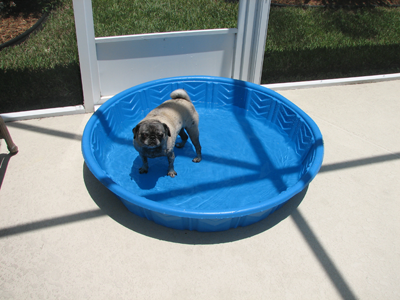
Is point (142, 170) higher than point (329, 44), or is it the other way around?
point (329, 44)

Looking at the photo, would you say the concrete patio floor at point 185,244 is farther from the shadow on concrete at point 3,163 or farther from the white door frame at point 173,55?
the white door frame at point 173,55

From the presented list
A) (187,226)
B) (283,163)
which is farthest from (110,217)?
(283,163)

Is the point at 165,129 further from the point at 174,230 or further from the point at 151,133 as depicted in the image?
the point at 174,230

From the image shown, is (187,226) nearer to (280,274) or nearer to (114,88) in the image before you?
(280,274)

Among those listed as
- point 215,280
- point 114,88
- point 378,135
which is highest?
point 114,88

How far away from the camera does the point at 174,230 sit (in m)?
3.28

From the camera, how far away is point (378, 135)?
16.1 feet

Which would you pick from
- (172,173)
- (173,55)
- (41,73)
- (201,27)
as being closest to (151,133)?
(172,173)

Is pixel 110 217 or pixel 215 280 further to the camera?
pixel 110 217

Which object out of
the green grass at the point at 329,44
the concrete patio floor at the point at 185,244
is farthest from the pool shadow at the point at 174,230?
the green grass at the point at 329,44

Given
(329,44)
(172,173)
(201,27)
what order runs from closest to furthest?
(172,173)
(201,27)
(329,44)

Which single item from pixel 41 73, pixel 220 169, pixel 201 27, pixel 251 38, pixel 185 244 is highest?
pixel 251 38

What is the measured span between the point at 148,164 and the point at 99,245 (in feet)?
4.33

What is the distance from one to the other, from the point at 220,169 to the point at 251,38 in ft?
8.14
